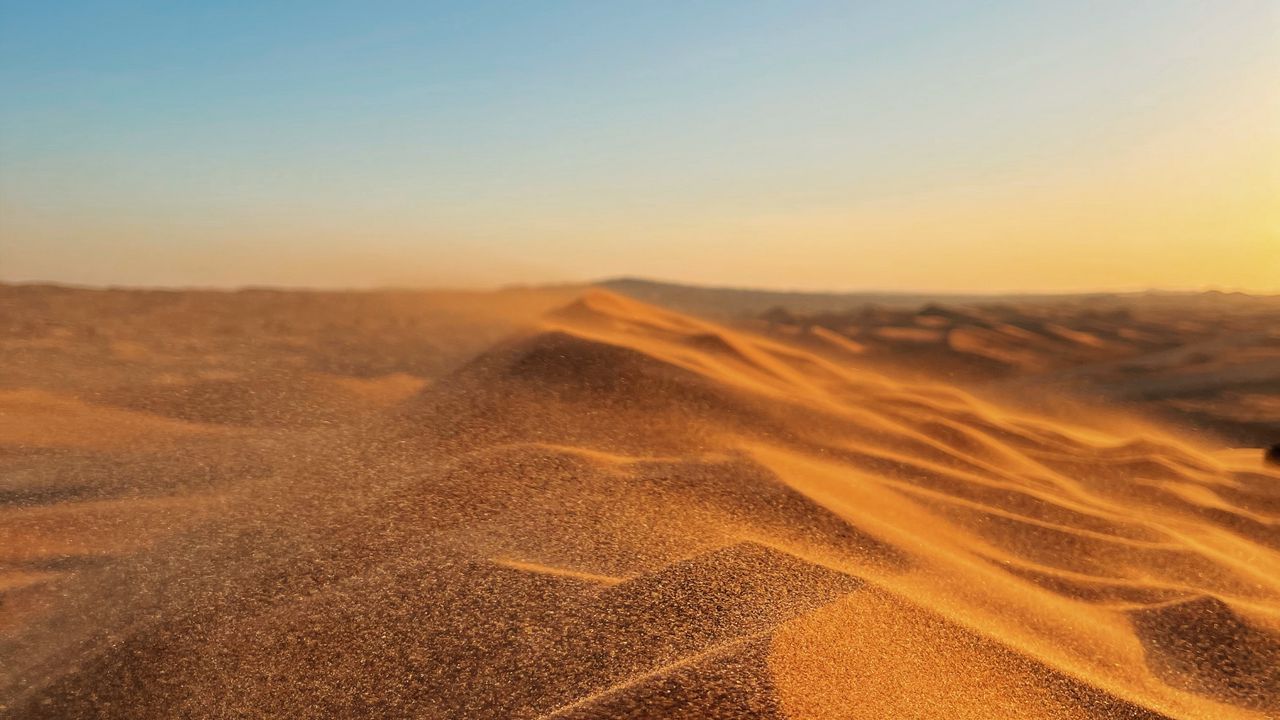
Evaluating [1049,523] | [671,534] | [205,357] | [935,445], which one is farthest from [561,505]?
[205,357]

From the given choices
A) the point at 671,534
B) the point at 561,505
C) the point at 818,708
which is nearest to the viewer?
the point at 818,708

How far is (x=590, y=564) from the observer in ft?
8.98

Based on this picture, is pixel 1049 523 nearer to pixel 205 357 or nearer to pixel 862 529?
pixel 862 529

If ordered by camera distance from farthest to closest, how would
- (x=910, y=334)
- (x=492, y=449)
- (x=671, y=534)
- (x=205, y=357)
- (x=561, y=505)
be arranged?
(x=910, y=334), (x=205, y=357), (x=492, y=449), (x=561, y=505), (x=671, y=534)

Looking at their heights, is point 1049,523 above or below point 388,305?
below

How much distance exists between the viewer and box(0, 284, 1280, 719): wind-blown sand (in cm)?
218

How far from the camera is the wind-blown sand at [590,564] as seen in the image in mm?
2180

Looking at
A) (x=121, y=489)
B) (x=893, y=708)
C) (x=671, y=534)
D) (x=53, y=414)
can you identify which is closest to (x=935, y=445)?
(x=671, y=534)

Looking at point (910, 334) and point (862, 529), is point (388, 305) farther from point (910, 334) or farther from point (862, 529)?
point (910, 334)

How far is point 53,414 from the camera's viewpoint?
184 inches

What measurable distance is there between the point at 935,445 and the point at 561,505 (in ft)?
11.0

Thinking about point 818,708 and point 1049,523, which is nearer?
point 818,708

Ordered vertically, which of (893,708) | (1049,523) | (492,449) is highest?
(492,449)

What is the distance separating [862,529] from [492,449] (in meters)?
1.79
